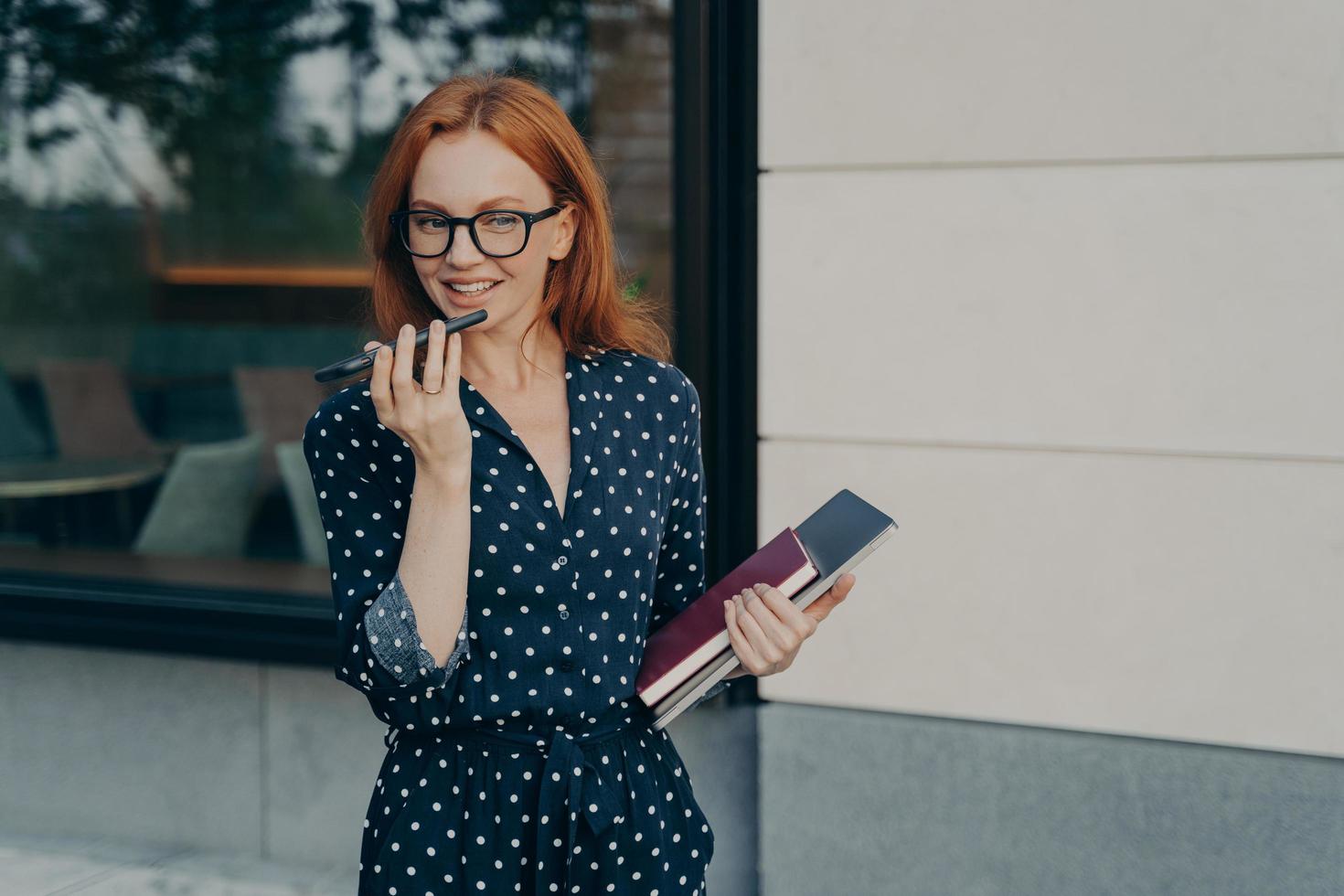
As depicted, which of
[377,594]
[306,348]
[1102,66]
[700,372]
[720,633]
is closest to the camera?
[377,594]

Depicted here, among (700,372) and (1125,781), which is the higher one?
(700,372)

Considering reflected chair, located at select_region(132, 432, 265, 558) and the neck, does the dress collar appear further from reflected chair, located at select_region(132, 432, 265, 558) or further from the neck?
reflected chair, located at select_region(132, 432, 265, 558)

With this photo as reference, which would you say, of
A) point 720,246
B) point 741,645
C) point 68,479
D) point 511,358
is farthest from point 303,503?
point 741,645

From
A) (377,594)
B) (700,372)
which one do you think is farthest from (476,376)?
(700,372)

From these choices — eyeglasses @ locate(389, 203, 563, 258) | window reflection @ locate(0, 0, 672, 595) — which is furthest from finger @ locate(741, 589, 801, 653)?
window reflection @ locate(0, 0, 672, 595)

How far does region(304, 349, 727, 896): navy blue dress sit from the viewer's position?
4.84 ft

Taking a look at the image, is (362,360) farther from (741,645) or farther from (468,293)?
(741,645)

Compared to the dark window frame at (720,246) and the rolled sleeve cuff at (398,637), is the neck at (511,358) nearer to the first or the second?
the rolled sleeve cuff at (398,637)

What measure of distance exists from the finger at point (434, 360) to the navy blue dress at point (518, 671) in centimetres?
22

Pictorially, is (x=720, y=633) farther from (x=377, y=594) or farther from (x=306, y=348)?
(x=306, y=348)

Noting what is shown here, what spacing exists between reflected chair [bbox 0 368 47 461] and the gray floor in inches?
76.4

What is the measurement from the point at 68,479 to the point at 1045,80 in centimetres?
394

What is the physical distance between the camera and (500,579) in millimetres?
1491

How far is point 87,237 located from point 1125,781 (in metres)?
5.38
